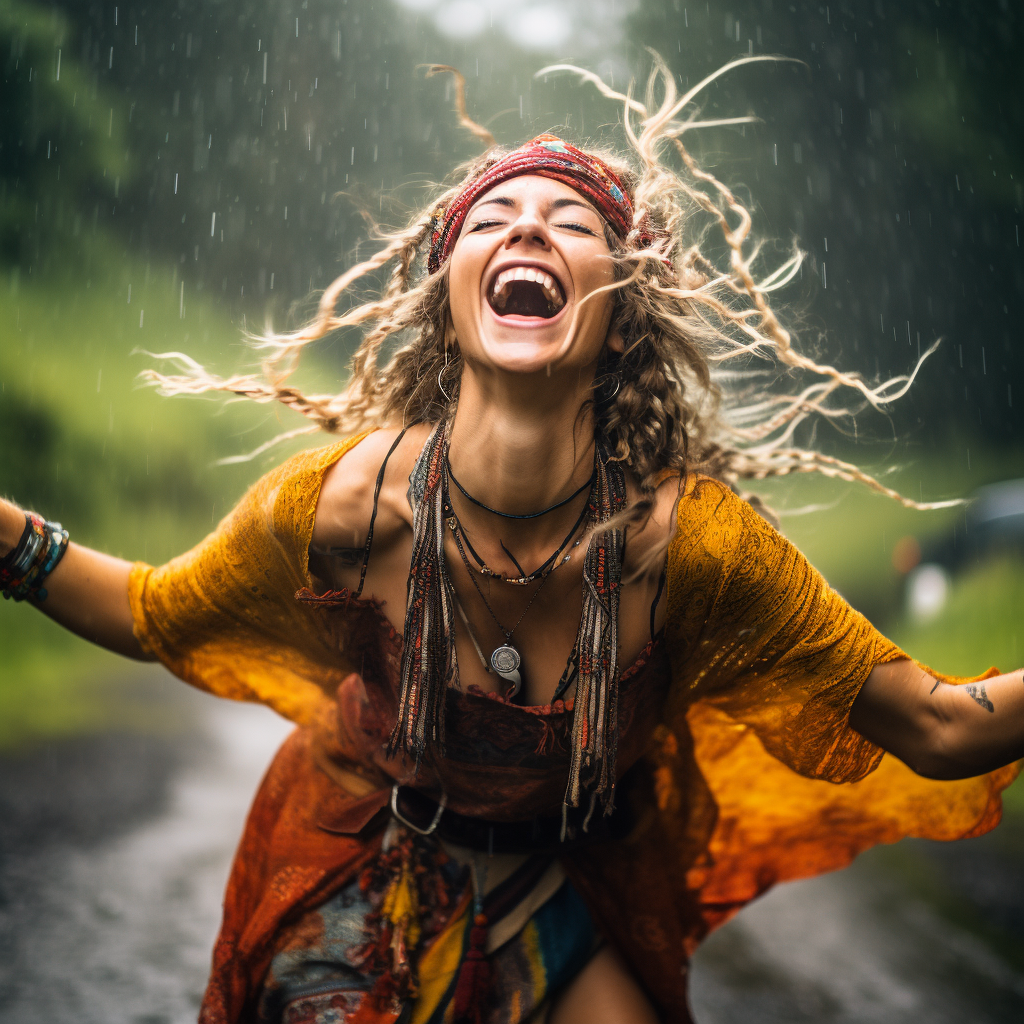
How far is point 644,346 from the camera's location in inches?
55.4

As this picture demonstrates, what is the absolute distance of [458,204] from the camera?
54.6 inches

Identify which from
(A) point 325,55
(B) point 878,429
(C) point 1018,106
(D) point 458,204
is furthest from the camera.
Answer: (B) point 878,429

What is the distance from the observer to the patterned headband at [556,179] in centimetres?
133

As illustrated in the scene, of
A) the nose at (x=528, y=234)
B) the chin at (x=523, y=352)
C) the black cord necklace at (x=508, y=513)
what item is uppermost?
the nose at (x=528, y=234)

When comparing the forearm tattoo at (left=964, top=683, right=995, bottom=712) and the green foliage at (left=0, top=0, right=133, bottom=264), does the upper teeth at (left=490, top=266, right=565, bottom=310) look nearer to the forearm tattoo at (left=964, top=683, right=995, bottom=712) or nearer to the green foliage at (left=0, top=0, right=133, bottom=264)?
the forearm tattoo at (left=964, top=683, right=995, bottom=712)

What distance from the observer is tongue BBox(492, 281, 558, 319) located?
129 cm

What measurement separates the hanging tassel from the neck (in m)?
0.66

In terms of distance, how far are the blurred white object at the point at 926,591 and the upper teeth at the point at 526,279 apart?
4.18 meters

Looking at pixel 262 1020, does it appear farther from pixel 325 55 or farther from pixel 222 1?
pixel 222 1

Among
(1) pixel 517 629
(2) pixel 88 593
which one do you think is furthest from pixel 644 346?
(2) pixel 88 593

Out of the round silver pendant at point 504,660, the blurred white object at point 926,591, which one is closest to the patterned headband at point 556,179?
the round silver pendant at point 504,660

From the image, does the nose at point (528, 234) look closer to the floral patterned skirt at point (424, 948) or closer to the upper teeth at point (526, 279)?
the upper teeth at point (526, 279)

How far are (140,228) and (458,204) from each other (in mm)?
4531

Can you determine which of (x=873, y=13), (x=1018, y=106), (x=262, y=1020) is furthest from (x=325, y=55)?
(x=262, y=1020)
